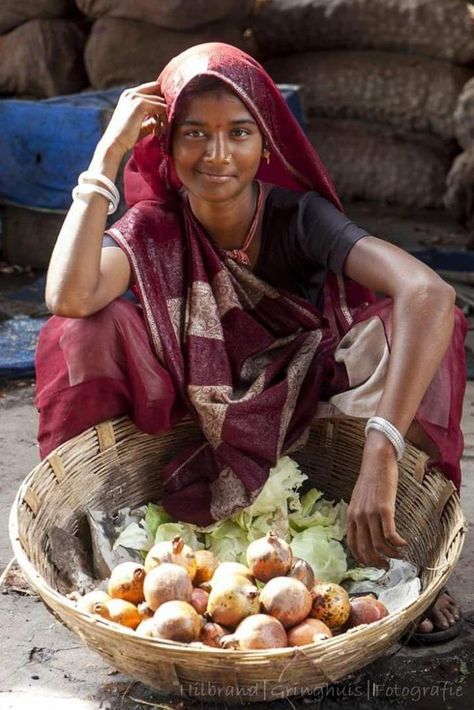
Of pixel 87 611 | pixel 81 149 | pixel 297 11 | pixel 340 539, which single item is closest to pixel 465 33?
pixel 297 11

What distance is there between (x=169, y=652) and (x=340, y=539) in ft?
3.12

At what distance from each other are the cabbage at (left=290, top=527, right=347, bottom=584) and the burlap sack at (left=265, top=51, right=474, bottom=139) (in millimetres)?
4564

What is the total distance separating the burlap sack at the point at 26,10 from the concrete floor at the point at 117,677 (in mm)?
5208

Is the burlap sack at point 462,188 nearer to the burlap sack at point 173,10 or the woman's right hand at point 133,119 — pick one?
the burlap sack at point 173,10

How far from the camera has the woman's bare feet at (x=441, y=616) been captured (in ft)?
8.48

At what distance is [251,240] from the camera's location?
9.80 feet

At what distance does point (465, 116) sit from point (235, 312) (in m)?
3.82

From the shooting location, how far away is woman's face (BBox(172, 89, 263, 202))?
8.59 ft

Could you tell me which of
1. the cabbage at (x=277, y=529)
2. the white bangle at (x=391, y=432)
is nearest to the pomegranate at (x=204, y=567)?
the cabbage at (x=277, y=529)

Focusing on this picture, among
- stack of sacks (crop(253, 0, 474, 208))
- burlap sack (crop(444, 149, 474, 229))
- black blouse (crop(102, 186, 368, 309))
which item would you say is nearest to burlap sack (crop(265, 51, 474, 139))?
stack of sacks (crop(253, 0, 474, 208))

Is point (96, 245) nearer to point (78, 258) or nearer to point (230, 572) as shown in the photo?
point (78, 258)

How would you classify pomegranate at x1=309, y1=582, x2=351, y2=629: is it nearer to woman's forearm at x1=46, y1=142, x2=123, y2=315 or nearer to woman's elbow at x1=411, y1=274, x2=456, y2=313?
woman's elbow at x1=411, y1=274, x2=456, y2=313

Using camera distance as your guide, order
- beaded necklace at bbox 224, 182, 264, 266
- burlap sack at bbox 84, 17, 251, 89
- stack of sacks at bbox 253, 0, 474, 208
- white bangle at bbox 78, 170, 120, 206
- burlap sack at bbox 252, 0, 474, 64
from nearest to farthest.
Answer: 1. white bangle at bbox 78, 170, 120, 206
2. beaded necklace at bbox 224, 182, 264, 266
3. burlap sack at bbox 252, 0, 474, 64
4. stack of sacks at bbox 253, 0, 474, 208
5. burlap sack at bbox 84, 17, 251, 89

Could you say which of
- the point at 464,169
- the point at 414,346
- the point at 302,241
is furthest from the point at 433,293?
the point at 464,169
